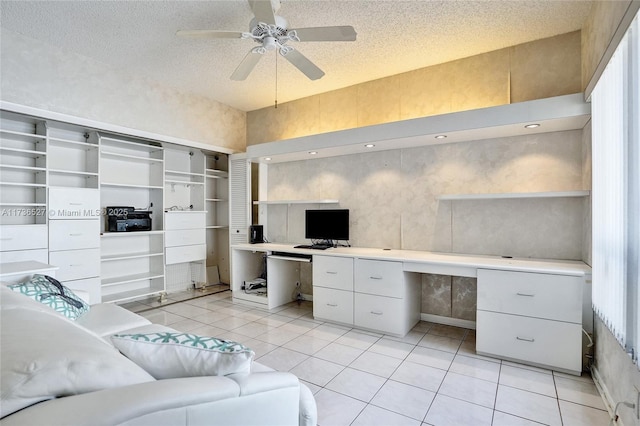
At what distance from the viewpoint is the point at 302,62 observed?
272 cm

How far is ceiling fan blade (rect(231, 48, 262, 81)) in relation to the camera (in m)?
→ 2.66

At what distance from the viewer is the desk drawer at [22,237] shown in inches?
122

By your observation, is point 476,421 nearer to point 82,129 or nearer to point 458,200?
point 458,200

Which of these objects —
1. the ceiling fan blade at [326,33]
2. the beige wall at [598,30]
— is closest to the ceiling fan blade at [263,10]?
the ceiling fan blade at [326,33]

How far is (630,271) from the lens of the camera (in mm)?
1592

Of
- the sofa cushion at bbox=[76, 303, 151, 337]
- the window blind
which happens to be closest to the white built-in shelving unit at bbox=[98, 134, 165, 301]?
the sofa cushion at bbox=[76, 303, 151, 337]

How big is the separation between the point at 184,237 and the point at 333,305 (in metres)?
2.62

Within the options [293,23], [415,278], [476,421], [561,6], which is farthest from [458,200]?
[293,23]

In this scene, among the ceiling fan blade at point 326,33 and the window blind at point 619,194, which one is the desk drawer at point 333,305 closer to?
the window blind at point 619,194

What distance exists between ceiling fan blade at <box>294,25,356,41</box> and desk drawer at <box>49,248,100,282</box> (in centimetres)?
342

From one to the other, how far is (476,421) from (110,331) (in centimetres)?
248

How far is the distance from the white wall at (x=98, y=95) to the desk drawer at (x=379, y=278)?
3.15 m

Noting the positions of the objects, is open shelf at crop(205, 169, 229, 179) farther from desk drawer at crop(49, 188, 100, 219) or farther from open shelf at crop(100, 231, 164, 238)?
desk drawer at crop(49, 188, 100, 219)

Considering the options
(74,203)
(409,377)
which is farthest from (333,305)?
(74,203)
